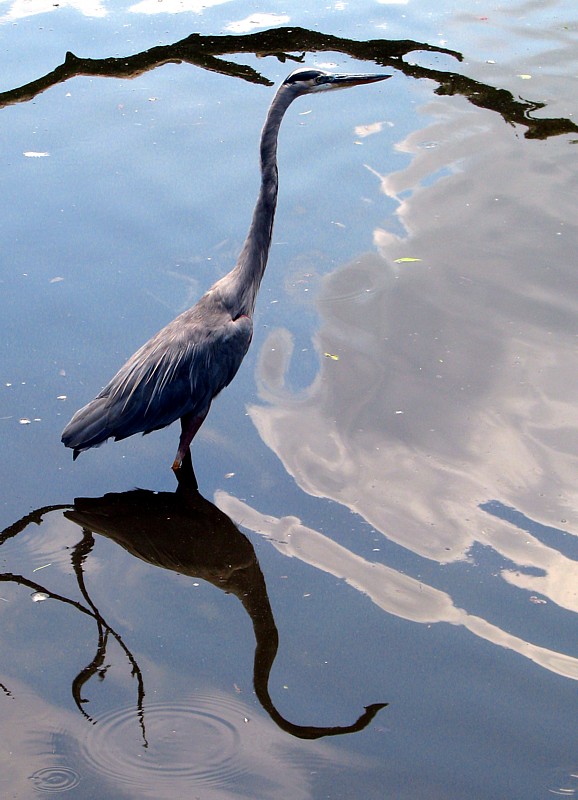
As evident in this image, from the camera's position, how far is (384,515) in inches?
196

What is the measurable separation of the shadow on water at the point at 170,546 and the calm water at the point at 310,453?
2cm

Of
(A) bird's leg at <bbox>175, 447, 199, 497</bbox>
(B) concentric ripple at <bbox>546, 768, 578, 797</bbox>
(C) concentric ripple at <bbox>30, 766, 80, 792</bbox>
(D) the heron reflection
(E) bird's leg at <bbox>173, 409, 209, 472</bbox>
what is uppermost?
(E) bird's leg at <bbox>173, 409, 209, 472</bbox>

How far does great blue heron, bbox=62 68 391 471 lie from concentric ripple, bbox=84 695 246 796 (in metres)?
1.65

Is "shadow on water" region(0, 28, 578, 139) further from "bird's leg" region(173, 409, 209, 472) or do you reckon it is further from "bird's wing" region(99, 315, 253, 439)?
"bird's leg" region(173, 409, 209, 472)

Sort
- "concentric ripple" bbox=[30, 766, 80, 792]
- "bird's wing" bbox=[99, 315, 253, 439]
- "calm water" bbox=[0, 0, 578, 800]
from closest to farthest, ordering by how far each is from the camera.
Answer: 1. "concentric ripple" bbox=[30, 766, 80, 792]
2. "calm water" bbox=[0, 0, 578, 800]
3. "bird's wing" bbox=[99, 315, 253, 439]

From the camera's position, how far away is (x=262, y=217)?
6.01 m

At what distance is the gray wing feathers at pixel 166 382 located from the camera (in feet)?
17.4

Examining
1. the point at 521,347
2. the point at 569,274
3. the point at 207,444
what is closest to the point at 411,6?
the point at 569,274

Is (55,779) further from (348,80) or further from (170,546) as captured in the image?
(348,80)

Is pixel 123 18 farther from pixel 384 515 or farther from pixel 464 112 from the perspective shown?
pixel 384 515

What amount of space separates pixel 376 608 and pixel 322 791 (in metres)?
0.98

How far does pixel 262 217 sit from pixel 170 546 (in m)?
2.15

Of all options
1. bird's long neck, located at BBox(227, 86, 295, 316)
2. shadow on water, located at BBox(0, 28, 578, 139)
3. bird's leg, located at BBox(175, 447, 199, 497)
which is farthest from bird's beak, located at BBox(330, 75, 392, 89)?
shadow on water, located at BBox(0, 28, 578, 139)

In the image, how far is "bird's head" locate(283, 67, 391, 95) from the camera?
6.06 meters
